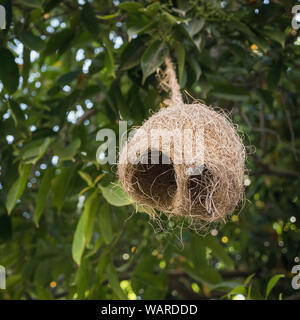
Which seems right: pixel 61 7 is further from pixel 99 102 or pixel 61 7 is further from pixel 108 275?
pixel 108 275

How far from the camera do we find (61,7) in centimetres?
253

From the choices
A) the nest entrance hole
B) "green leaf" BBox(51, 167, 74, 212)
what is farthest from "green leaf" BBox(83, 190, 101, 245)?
the nest entrance hole

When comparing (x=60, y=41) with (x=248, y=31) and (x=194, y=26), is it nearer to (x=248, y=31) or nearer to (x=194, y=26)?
(x=194, y=26)

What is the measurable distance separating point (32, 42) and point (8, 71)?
0.16 meters

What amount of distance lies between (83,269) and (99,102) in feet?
2.39

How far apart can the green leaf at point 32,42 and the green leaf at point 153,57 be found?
406mm

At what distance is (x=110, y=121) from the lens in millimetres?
2047

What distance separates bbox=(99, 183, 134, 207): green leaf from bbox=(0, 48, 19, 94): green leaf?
0.46 m

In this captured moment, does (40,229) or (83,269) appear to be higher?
(83,269)

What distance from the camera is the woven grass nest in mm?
1359

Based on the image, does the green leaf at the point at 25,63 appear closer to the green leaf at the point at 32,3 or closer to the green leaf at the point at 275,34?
the green leaf at the point at 32,3

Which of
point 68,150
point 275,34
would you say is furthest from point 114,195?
point 275,34

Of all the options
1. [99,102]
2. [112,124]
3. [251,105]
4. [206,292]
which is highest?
[112,124]
